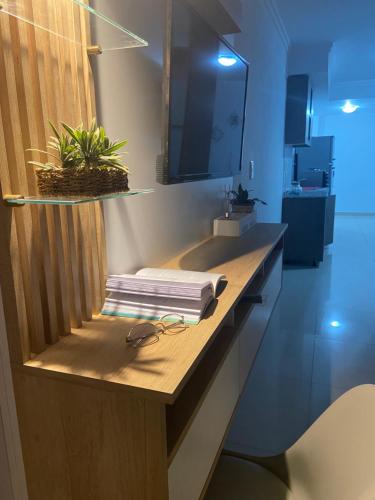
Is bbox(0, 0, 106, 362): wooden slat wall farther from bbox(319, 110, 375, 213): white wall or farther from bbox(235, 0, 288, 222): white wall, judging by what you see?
bbox(319, 110, 375, 213): white wall

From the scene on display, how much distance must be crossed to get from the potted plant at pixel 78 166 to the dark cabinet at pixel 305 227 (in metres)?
4.14

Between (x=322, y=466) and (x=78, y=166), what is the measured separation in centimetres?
95

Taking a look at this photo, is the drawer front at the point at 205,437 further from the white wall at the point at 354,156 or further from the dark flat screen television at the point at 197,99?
the white wall at the point at 354,156

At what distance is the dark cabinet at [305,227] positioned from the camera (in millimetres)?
4719

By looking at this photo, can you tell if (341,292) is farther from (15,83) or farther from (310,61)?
(15,83)

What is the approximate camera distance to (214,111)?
67.9 inches

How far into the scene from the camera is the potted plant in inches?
32.9

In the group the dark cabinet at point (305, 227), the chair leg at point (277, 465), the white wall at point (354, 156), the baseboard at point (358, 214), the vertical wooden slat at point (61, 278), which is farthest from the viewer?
the baseboard at point (358, 214)

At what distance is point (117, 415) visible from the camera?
0.80 m

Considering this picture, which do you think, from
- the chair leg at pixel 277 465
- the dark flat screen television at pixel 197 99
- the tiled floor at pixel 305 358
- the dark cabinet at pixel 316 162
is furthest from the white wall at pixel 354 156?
the chair leg at pixel 277 465

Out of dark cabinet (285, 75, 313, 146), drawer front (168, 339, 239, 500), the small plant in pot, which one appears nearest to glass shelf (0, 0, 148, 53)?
drawer front (168, 339, 239, 500)

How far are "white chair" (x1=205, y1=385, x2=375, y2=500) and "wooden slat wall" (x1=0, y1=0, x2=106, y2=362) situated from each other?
685mm

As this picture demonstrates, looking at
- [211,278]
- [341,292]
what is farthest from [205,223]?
[341,292]

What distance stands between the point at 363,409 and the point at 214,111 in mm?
1332
